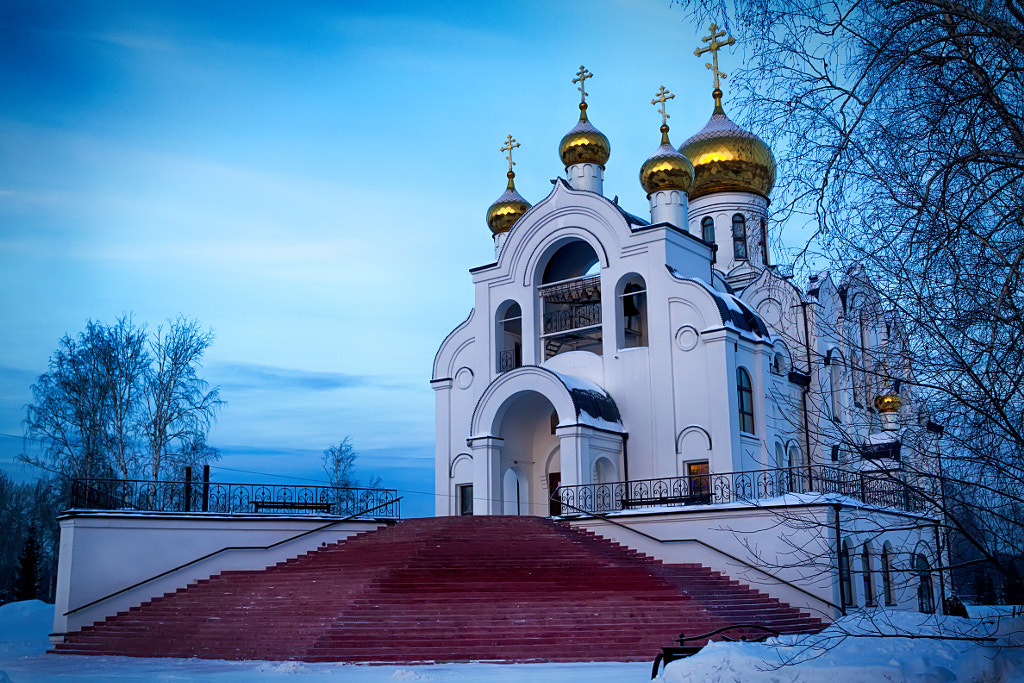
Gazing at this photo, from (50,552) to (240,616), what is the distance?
971 inches

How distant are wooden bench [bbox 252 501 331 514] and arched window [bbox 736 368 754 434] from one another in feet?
32.4

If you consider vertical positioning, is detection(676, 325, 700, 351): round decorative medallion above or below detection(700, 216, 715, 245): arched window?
below

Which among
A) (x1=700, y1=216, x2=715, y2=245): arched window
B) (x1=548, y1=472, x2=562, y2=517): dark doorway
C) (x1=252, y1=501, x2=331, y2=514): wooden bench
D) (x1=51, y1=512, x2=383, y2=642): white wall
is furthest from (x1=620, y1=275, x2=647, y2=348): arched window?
(x1=51, y1=512, x2=383, y2=642): white wall

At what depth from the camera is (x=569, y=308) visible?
26594 mm

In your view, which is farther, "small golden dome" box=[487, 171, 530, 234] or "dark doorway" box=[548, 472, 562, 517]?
"small golden dome" box=[487, 171, 530, 234]

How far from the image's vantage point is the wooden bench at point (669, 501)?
20.3m

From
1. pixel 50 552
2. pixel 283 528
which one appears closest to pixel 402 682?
pixel 283 528

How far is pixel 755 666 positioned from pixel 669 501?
39.0 feet

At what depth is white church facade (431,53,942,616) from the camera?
19625 mm

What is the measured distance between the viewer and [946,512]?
661 cm

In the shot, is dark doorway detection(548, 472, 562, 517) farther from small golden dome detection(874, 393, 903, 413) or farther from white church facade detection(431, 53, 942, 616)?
small golden dome detection(874, 393, 903, 413)

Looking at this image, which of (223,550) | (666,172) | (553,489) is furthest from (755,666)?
(666,172)

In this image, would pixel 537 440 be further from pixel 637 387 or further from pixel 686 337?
pixel 686 337

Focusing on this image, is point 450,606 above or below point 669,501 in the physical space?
below
